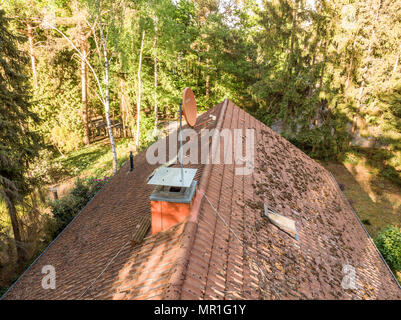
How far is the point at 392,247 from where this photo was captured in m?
9.77

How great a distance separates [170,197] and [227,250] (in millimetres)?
Answer: 1181

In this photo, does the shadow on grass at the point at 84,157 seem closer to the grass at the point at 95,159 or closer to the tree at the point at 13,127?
the grass at the point at 95,159

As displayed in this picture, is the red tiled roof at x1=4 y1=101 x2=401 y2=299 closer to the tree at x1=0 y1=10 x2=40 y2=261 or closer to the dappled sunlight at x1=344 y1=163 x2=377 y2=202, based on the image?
the tree at x1=0 y1=10 x2=40 y2=261

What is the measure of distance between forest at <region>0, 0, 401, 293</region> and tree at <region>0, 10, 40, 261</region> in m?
2.56

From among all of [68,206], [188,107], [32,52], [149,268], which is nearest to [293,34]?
[188,107]

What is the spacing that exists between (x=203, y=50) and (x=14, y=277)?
67.8 ft

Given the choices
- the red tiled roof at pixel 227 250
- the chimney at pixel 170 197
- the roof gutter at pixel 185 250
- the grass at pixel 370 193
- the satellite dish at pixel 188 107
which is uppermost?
the satellite dish at pixel 188 107

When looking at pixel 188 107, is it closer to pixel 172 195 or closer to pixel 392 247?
pixel 172 195

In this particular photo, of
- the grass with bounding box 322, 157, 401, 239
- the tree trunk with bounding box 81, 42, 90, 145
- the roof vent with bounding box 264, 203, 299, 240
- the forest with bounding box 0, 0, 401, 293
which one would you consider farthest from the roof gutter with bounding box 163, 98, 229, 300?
the tree trunk with bounding box 81, 42, 90, 145

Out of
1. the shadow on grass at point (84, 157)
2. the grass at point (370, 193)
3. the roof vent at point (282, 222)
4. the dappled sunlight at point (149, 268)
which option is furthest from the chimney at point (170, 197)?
the shadow on grass at point (84, 157)

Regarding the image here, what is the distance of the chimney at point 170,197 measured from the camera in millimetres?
3525

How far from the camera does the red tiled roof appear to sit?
3080 millimetres

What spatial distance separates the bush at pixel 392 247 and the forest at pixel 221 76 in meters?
0.11
